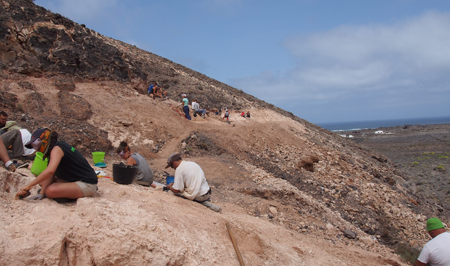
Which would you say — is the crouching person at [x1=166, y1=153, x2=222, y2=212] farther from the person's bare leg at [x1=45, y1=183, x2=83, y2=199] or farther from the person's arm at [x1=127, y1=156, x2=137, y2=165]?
the person's bare leg at [x1=45, y1=183, x2=83, y2=199]

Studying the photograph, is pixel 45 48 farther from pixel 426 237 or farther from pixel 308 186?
pixel 426 237

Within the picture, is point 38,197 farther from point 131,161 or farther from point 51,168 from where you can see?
point 131,161

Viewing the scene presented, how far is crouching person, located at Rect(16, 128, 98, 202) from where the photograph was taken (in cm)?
371

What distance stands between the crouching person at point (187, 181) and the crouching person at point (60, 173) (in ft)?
4.94

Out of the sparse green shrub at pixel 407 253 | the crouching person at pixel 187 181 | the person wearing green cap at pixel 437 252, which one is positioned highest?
the crouching person at pixel 187 181

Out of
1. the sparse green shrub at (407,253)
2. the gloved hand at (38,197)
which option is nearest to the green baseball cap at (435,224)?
the sparse green shrub at (407,253)

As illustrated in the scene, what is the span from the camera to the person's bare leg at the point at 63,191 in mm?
3797

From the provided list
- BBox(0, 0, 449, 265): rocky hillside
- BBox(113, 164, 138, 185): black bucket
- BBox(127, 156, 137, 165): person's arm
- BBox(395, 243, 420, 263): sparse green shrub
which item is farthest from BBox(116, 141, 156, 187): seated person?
BBox(395, 243, 420, 263): sparse green shrub

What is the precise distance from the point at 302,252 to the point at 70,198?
3.88m

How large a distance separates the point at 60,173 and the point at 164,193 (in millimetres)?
1865

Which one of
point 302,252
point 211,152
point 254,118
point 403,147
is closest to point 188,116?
point 211,152

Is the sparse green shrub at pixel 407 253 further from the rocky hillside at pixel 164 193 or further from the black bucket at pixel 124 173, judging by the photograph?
the black bucket at pixel 124 173

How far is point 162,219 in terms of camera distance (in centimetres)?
404

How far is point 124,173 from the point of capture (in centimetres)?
536
